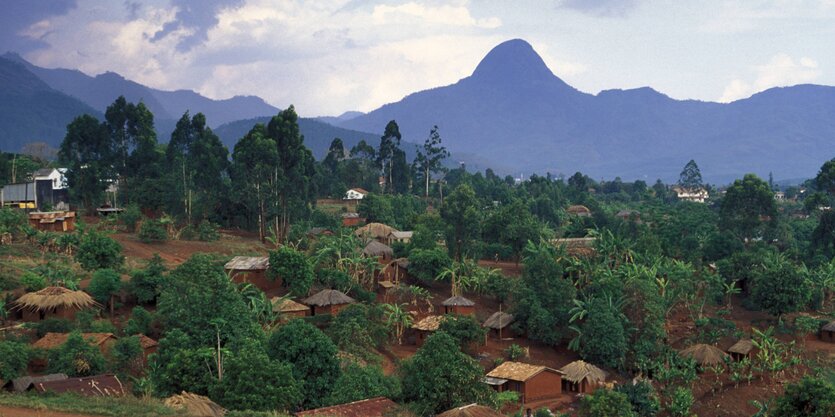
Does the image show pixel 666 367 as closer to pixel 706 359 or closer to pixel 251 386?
pixel 706 359

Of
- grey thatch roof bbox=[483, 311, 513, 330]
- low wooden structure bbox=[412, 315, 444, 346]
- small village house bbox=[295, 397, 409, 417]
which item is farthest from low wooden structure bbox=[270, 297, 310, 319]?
small village house bbox=[295, 397, 409, 417]

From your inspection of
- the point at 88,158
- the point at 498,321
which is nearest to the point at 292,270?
the point at 498,321

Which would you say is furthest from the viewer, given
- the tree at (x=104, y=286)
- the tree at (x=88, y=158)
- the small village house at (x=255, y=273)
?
the tree at (x=88, y=158)

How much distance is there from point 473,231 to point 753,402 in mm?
14690

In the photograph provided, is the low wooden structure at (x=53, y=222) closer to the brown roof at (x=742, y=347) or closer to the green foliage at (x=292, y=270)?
the green foliage at (x=292, y=270)

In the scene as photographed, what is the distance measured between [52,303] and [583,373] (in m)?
14.9

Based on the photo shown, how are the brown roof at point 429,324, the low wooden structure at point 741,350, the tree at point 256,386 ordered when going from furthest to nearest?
the low wooden structure at point 741,350
the brown roof at point 429,324
the tree at point 256,386

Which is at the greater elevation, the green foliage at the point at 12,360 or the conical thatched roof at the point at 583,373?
the green foliage at the point at 12,360

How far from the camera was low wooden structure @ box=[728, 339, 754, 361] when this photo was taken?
81.8ft

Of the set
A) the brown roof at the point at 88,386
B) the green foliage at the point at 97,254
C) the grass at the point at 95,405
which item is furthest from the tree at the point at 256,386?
the green foliage at the point at 97,254

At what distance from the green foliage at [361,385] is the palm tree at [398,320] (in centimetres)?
535

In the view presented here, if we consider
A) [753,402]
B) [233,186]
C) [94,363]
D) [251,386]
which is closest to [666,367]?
[753,402]

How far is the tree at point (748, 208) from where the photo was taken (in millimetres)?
38094

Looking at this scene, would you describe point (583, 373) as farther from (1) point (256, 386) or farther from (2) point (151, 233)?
(2) point (151, 233)
